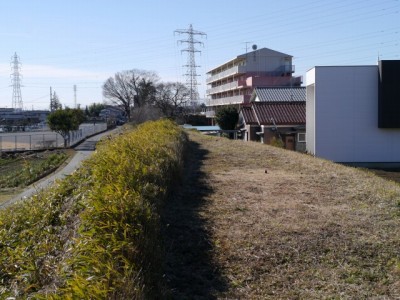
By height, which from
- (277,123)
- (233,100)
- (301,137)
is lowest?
(301,137)

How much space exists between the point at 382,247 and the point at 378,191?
3.11 m

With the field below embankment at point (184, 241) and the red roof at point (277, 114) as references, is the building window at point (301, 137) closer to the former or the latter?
the red roof at point (277, 114)

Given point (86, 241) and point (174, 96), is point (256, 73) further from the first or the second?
point (86, 241)

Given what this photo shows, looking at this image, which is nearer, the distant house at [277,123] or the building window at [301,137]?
the distant house at [277,123]

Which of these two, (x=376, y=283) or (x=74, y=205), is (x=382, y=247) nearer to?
(x=376, y=283)

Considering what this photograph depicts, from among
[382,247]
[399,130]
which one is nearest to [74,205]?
[382,247]

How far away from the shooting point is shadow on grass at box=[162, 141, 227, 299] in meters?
4.34

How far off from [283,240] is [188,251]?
1033 millimetres

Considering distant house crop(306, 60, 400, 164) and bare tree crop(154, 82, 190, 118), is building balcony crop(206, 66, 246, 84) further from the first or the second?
distant house crop(306, 60, 400, 164)

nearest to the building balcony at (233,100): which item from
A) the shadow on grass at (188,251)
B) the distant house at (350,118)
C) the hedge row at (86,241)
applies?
the distant house at (350,118)

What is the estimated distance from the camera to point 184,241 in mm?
5531

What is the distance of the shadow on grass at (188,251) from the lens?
4.34 m

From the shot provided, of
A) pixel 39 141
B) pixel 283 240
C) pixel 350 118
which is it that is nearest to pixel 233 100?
pixel 39 141

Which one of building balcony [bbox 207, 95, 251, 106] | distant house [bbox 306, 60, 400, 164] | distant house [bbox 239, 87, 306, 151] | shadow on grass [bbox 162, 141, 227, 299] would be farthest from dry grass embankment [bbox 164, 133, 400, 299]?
building balcony [bbox 207, 95, 251, 106]
